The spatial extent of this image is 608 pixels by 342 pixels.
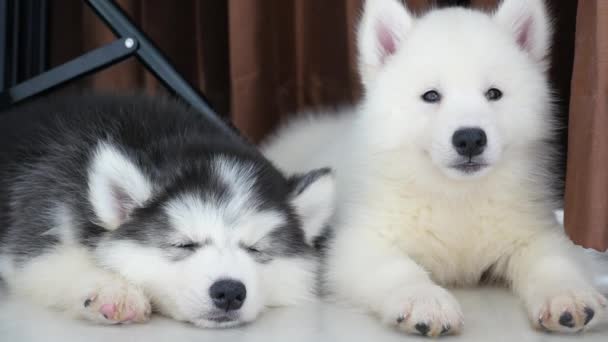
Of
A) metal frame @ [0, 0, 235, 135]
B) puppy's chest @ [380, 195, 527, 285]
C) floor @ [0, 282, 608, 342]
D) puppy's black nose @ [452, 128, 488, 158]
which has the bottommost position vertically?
floor @ [0, 282, 608, 342]

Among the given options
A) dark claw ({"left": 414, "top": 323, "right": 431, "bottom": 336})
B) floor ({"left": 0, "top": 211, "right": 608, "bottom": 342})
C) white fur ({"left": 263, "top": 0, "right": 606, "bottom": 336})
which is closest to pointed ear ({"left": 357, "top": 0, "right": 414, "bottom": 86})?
white fur ({"left": 263, "top": 0, "right": 606, "bottom": 336})

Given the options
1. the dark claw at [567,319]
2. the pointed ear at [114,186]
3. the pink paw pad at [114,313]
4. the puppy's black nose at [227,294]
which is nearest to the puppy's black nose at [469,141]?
the dark claw at [567,319]

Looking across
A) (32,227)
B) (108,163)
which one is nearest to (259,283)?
(108,163)

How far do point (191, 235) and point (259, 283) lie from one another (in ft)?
0.68

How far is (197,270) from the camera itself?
1.96 meters

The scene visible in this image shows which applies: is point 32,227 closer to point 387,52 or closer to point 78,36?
point 387,52

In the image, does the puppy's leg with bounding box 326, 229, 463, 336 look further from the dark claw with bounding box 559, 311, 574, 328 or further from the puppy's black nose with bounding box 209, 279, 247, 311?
the puppy's black nose with bounding box 209, 279, 247, 311

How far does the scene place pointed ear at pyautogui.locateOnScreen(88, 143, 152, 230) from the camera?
2074 millimetres

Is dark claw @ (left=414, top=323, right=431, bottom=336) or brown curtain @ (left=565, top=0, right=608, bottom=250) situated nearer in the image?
dark claw @ (left=414, top=323, right=431, bottom=336)

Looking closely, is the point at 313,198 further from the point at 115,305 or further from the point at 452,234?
the point at 115,305

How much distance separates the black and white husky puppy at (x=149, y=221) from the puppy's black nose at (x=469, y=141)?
0.41 meters

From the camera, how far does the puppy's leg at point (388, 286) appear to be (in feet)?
6.20

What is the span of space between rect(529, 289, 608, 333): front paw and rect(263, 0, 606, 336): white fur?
15cm

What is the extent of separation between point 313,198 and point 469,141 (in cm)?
48
